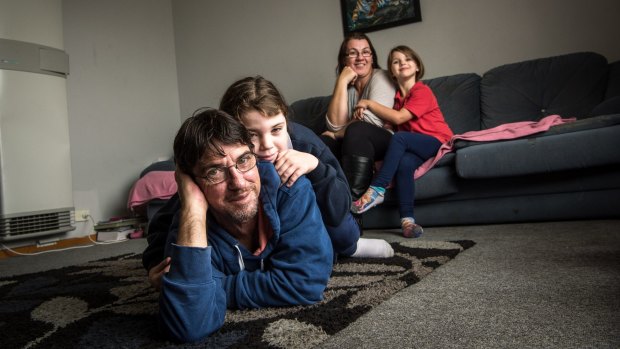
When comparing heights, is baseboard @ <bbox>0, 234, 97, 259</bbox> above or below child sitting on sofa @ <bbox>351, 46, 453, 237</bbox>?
below

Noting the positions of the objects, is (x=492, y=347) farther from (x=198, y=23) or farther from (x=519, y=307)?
(x=198, y=23)

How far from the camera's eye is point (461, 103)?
2891 millimetres

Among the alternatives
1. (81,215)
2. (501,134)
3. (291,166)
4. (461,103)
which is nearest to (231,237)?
(291,166)

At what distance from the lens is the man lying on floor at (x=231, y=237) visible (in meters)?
0.87

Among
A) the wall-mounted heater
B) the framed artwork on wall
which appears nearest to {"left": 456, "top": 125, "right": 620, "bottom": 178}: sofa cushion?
the framed artwork on wall

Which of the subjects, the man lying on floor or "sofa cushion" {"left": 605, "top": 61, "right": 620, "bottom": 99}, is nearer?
the man lying on floor

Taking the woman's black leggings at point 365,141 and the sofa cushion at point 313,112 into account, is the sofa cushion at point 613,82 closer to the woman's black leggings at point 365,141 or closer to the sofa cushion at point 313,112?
the woman's black leggings at point 365,141

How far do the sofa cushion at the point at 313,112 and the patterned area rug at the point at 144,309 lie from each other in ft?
5.33

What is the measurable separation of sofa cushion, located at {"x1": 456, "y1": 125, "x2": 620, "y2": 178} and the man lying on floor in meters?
1.33

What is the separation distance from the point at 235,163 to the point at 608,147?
1.79m

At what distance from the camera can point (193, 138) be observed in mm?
955

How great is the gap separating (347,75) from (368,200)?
0.78 metres

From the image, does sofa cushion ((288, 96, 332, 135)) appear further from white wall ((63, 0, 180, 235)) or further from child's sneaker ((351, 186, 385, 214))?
white wall ((63, 0, 180, 235))

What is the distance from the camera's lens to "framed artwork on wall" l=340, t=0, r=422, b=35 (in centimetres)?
329
